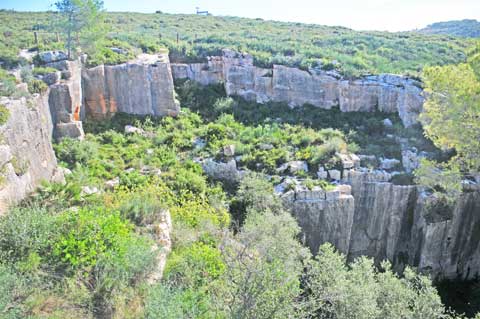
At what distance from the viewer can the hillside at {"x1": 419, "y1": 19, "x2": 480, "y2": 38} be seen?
44.8 meters

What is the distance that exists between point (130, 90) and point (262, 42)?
503 inches

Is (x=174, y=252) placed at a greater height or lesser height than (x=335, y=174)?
lesser

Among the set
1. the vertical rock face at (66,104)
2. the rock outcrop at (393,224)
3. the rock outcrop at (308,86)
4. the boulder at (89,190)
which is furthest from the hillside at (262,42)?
the boulder at (89,190)

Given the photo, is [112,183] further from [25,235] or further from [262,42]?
[262,42]

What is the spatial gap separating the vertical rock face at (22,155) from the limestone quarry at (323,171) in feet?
0.11

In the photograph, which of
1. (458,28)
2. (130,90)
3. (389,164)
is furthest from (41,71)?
(458,28)

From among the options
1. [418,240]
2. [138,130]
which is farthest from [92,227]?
[418,240]

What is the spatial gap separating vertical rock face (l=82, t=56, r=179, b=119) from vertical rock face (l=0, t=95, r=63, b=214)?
577cm

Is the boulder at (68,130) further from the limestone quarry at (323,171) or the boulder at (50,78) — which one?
the boulder at (50,78)

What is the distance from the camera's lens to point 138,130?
Result: 18922 mm

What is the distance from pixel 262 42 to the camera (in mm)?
A: 29250

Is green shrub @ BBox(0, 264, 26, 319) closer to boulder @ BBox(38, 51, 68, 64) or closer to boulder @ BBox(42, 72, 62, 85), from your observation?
boulder @ BBox(42, 72, 62, 85)

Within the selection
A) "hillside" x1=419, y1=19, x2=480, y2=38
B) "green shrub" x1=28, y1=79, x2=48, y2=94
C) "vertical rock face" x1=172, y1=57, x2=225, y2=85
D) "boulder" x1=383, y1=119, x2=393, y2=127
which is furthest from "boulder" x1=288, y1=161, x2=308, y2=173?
"hillside" x1=419, y1=19, x2=480, y2=38

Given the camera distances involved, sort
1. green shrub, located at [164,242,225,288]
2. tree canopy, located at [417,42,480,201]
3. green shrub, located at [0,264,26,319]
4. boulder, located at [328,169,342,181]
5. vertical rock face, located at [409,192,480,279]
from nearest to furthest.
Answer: green shrub, located at [0,264,26,319] < green shrub, located at [164,242,225,288] < tree canopy, located at [417,42,480,201] < vertical rock face, located at [409,192,480,279] < boulder, located at [328,169,342,181]
